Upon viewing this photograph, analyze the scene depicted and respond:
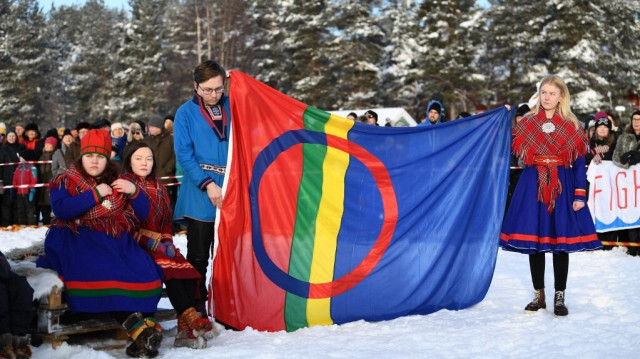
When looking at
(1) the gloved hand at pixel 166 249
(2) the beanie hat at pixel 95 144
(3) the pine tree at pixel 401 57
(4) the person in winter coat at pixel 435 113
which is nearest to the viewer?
(2) the beanie hat at pixel 95 144

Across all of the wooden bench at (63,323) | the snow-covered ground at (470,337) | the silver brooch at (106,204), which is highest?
the silver brooch at (106,204)

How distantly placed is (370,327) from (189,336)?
4.31 feet

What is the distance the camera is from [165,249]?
16.2 ft

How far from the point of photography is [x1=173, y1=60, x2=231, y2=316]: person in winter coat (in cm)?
526

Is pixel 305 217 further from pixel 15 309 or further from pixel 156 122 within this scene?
pixel 156 122

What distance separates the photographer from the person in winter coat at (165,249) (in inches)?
189

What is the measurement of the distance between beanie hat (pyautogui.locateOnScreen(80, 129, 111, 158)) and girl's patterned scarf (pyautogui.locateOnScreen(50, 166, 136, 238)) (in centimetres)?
16

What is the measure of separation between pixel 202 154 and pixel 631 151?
667cm

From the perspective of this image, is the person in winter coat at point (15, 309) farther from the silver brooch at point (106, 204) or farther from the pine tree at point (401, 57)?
the pine tree at point (401, 57)

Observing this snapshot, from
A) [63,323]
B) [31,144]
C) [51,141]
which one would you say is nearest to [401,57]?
[31,144]

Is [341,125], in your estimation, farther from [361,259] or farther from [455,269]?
[455,269]

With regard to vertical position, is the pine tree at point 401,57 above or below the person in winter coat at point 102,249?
above

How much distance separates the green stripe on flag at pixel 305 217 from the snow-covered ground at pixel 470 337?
172 millimetres

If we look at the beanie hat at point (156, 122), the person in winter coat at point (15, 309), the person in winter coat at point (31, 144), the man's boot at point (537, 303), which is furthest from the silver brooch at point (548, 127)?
the person in winter coat at point (31, 144)
